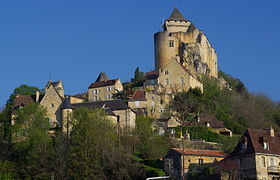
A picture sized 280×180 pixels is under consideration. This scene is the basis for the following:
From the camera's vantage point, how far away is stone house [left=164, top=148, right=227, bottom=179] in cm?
5172

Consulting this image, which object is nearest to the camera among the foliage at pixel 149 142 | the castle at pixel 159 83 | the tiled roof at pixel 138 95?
the foliage at pixel 149 142

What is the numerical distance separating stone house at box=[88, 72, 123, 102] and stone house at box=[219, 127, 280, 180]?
3717 cm

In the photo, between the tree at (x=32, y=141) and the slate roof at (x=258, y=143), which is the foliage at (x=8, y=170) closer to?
the tree at (x=32, y=141)

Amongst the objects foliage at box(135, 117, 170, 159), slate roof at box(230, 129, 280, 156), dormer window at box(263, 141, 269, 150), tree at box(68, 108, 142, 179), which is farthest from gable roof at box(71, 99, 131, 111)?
dormer window at box(263, 141, 269, 150)

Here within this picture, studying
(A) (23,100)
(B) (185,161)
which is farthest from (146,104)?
(B) (185,161)

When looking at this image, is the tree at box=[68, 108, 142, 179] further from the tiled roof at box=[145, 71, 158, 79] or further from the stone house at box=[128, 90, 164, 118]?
the tiled roof at box=[145, 71, 158, 79]

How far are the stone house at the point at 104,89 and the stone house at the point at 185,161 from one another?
3089cm

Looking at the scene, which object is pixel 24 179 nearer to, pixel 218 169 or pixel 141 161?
pixel 141 161

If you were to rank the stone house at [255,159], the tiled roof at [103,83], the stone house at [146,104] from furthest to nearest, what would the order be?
1. the tiled roof at [103,83]
2. the stone house at [146,104]
3. the stone house at [255,159]

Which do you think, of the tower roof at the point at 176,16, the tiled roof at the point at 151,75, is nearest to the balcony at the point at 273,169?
the tiled roof at the point at 151,75

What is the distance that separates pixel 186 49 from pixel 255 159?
46.2 m

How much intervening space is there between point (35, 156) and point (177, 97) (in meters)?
29.1

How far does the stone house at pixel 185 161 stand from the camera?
2036 inches

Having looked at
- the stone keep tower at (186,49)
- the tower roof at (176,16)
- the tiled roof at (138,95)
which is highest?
the tower roof at (176,16)
